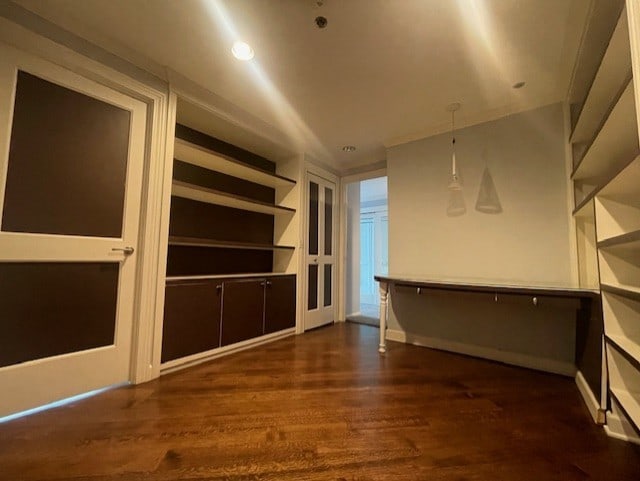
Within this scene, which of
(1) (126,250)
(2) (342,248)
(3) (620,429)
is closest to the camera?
(3) (620,429)

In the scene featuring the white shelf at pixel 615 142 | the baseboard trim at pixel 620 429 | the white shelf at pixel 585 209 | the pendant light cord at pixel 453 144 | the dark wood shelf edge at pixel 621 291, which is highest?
the pendant light cord at pixel 453 144

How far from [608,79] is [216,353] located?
335cm

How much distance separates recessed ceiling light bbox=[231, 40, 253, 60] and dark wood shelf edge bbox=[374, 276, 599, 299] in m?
2.24

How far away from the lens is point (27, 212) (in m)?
1.68

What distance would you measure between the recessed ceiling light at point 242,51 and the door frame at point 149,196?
2.30 ft

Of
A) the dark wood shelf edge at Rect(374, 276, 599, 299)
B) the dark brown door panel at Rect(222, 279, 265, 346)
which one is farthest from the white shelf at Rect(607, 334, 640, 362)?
the dark brown door panel at Rect(222, 279, 265, 346)

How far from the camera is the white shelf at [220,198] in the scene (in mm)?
2582

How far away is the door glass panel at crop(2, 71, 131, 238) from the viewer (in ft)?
5.43

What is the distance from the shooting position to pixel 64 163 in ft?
5.95

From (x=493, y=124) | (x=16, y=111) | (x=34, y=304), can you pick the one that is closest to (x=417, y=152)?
(x=493, y=124)

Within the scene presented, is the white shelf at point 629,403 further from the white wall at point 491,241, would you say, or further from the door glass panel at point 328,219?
the door glass panel at point 328,219

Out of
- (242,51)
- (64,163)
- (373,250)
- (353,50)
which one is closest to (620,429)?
(353,50)

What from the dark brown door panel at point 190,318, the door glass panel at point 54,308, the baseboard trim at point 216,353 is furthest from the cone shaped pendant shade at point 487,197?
the door glass panel at point 54,308

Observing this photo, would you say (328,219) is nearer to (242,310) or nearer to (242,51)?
(242,310)
